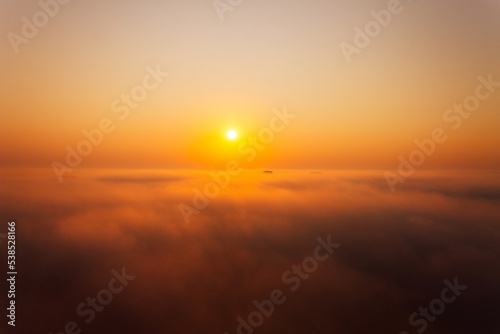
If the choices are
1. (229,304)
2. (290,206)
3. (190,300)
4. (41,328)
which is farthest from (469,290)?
(41,328)

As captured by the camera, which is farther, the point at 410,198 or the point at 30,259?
the point at 410,198

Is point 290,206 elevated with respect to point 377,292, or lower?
elevated

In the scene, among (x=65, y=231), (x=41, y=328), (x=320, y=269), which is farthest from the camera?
(x=320, y=269)

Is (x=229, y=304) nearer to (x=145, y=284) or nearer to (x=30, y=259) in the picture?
(x=30, y=259)

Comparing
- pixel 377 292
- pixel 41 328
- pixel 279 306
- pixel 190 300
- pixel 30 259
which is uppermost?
pixel 30 259

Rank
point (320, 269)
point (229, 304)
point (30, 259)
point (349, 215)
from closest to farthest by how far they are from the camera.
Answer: point (30, 259), point (229, 304), point (349, 215), point (320, 269)

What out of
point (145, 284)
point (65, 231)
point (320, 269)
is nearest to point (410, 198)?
point (320, 269)

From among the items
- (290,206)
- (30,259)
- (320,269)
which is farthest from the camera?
(290,206)

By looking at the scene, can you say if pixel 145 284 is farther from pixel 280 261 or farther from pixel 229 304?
pixel 280 261

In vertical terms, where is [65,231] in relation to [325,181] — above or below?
above
